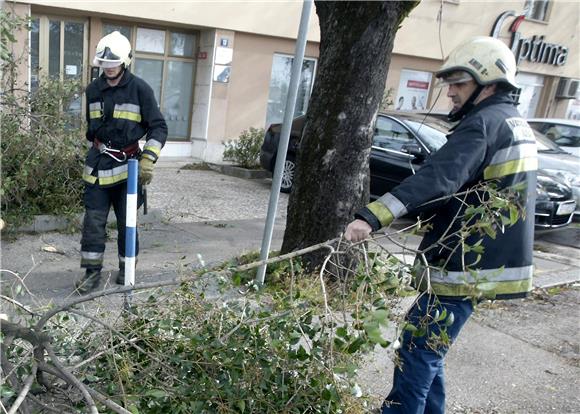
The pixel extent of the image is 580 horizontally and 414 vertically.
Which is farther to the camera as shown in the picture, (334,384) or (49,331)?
(49,331)

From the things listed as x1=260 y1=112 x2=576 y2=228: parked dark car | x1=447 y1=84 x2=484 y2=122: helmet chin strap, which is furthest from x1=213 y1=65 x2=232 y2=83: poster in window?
x1=447 y1=84 x2=484 y2=122: helmet chin strap

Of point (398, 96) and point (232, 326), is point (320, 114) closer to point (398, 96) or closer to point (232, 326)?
point (232, 326)

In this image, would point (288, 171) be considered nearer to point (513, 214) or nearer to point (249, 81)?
point (249, 81)

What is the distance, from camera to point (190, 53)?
37.3 ft

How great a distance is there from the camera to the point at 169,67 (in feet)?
36.6

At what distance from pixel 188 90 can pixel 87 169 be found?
7568 millimetres

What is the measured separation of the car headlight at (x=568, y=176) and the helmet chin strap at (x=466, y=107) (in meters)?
6.19

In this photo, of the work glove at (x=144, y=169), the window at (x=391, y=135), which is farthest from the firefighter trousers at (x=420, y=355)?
the window at (x=391, y=135)

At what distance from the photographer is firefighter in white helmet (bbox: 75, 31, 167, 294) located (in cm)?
427

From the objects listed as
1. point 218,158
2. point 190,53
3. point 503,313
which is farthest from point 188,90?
point 503,313

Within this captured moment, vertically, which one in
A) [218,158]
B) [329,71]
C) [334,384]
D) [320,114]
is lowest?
[218,158]

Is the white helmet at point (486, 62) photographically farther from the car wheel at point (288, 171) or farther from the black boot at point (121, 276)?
the car wheel at point (288, 171)

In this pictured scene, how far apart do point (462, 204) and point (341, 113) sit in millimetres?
1951

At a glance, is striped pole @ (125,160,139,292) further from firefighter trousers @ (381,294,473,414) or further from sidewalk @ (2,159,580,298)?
firefighter trousers @ (381,294,473,414)
